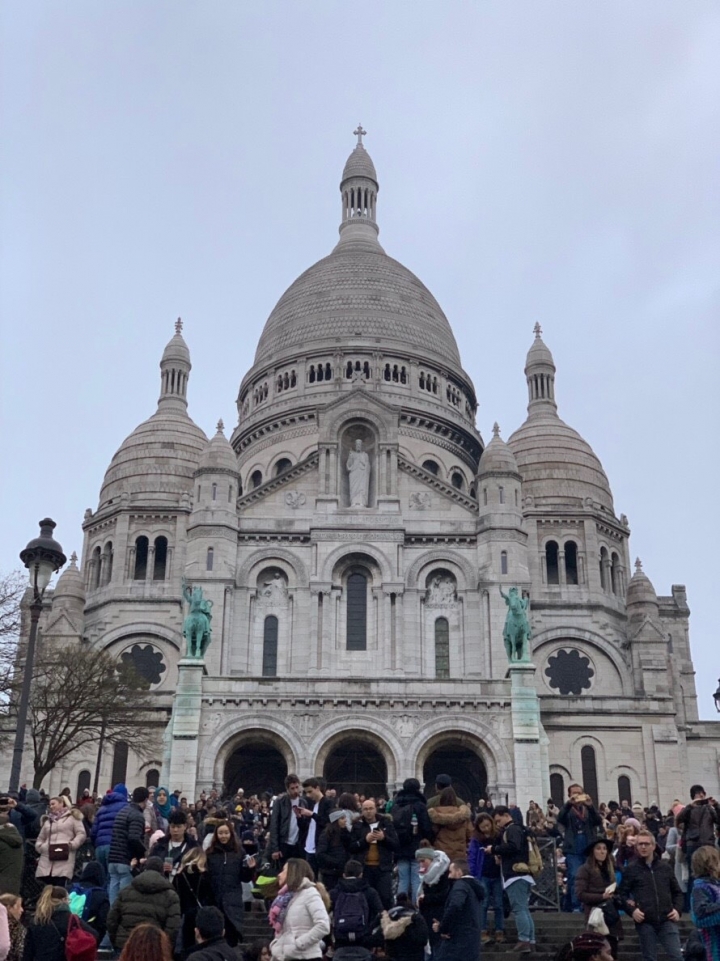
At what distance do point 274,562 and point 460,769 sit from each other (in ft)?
34.6

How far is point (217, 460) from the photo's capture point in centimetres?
5028

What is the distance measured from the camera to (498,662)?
4612 centimetres

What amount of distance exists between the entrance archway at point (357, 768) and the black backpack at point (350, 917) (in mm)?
27438

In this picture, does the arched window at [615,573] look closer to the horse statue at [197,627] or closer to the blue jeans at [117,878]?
the horse statue at [197,627]

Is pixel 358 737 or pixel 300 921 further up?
pixel 358 737

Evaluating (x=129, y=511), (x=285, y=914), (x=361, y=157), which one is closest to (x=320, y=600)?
(x=129, y=511)

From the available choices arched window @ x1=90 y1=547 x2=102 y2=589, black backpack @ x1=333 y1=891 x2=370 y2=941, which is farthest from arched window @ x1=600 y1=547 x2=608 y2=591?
black backpack @ x1=333 y1=891 x2=370 y2=941

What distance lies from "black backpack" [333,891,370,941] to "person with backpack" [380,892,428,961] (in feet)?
1.98

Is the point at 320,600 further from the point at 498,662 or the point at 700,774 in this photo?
the point at 700,774

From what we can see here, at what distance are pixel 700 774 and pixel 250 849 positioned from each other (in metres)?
39.3

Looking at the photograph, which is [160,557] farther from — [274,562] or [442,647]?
[442,647]

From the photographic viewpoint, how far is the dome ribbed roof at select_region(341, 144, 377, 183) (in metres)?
81.2

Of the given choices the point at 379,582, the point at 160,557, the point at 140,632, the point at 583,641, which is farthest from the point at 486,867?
the point at 160,557

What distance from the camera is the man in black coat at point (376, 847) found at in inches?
654
